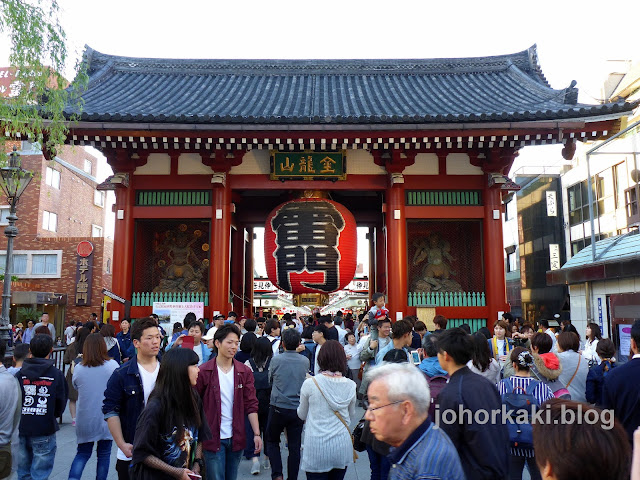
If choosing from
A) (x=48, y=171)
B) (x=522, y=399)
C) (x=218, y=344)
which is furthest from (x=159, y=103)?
(x=48, y=171)

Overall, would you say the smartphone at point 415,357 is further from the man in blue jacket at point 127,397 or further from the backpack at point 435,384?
the man in blue jacket at point 127,397

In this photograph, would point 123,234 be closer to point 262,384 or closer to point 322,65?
point 262,384

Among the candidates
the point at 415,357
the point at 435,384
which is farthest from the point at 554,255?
the point at 435,384

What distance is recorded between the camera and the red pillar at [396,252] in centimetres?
1171

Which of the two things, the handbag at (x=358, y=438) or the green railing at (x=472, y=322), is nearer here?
the handbag at (x=358, y=438)

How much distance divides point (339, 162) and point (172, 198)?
14.1ft

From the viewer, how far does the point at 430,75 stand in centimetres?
1622

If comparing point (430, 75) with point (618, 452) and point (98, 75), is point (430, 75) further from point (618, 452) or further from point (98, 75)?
point (618, 452)

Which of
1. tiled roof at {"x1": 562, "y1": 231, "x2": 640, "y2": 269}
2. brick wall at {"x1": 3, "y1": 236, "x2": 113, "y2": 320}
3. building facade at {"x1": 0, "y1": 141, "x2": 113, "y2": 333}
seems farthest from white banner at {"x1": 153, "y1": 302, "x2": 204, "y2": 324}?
brick wall at {"x1": 3, "y1": 236, "x2": 113, "y2": 320}

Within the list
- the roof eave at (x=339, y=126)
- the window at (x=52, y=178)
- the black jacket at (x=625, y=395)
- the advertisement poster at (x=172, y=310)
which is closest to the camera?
the black jacket at (x=625, y=395)

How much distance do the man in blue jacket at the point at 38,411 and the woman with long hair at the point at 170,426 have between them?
2056 millimetres

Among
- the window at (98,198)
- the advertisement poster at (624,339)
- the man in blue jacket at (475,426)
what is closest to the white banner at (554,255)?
the advertisement poster at (624,339)

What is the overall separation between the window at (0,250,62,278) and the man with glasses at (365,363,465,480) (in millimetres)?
27777

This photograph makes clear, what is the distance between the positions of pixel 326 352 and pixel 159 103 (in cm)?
1118
